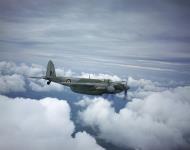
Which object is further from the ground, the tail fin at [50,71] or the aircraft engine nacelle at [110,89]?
the tail fin at [50,71]

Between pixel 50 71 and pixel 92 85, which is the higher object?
pixel 50 71

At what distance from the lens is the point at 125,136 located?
183 ft

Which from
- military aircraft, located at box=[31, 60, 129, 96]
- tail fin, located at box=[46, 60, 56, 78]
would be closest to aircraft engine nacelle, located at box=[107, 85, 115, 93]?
military aircraft, located at box=[31, 60, 129, 96]

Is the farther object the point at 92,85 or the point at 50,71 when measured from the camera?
the point at 50,71

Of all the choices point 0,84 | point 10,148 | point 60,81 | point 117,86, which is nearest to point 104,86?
point 117,86

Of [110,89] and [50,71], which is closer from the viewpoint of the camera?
[110,89]

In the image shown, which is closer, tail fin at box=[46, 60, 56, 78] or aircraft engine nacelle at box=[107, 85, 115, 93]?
aircraft engine nacelle at box=[107, 85, 115, 93]

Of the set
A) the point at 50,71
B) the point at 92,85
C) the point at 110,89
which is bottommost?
the point at 110,89

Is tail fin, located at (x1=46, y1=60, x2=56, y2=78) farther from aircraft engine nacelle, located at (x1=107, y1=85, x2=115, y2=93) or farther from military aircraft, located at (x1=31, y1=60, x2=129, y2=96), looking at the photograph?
aircraft engine nacelle, located at (x1=107, y1=85, x2=115, y2=93)

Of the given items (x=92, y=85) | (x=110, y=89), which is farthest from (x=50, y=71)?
(x=110, y=89)

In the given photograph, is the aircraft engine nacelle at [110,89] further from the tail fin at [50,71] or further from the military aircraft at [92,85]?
the tail fin at [50,71]

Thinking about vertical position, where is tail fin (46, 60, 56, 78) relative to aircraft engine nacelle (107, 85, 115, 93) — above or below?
above

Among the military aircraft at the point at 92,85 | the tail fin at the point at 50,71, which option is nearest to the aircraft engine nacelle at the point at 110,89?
the military aircraft at the point at 92,85

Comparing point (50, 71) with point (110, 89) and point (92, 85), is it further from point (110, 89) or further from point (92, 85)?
point (110, 89)
